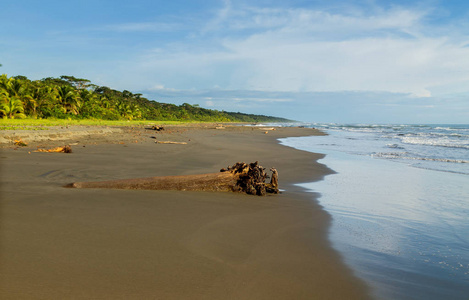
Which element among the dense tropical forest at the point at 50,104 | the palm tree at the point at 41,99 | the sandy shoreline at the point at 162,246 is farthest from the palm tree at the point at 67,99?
the sandy shoreline at the point at 162,246

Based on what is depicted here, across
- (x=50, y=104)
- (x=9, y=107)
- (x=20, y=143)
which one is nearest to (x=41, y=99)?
(x=50, y=104)

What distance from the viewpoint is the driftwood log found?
23.8 feet

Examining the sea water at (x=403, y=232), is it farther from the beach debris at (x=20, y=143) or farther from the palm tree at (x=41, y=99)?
the palm tree at (x=41, y=99)

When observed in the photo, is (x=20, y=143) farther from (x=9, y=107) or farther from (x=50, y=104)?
(x=50, y=104)

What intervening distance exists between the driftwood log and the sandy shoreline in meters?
0.31

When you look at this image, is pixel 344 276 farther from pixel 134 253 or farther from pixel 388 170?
pixel 388 170

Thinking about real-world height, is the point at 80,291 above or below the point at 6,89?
below

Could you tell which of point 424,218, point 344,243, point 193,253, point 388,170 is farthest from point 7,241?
point 388,170

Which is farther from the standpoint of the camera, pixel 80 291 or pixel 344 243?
pixel 344 243

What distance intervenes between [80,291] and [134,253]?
36.0 inches

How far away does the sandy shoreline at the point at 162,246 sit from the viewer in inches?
117

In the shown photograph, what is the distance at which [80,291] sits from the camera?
280 centimetres

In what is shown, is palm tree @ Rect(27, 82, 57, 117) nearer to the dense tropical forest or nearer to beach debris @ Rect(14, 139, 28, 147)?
the dense tropical forest

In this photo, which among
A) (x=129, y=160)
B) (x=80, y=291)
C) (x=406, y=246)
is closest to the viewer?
(x=80, y=291)
